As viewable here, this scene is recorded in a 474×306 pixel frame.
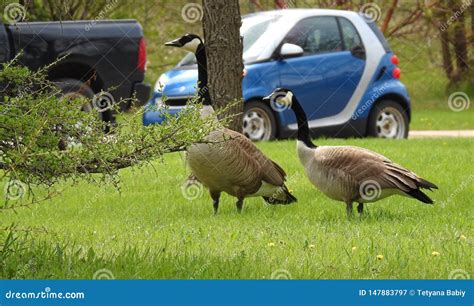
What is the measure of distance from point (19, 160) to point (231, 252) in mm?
1951

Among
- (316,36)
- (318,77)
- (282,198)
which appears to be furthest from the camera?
(316,36)

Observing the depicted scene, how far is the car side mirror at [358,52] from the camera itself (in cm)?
1753

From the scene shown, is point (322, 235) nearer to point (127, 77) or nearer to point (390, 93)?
point (127, 77)

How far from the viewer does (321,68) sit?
17.2 m

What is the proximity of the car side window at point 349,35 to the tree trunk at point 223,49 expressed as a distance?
6360mm

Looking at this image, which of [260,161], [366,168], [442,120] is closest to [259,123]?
[260,161]

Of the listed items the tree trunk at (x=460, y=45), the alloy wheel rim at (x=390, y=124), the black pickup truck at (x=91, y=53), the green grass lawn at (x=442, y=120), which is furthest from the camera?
the tree trunk at (x=460, y=45)

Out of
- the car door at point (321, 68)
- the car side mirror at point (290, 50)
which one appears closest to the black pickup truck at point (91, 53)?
the car side mirror at point (290, 50)

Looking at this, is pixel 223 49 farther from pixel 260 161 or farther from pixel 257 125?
pixel 257 125

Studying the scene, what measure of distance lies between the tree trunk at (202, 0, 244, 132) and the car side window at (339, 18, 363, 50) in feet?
20.9

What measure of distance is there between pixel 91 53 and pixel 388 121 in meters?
5.27

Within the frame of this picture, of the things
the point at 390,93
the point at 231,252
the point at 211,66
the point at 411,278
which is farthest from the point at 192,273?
the point at 390,93

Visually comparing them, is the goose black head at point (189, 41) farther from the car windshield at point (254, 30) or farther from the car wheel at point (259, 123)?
the car windshield at point (254, 30)

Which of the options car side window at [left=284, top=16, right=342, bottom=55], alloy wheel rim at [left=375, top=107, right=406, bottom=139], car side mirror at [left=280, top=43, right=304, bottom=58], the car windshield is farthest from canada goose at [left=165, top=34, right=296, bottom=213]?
alloy wheel rim at [left=375, top=107, right=406, bottom=139]
